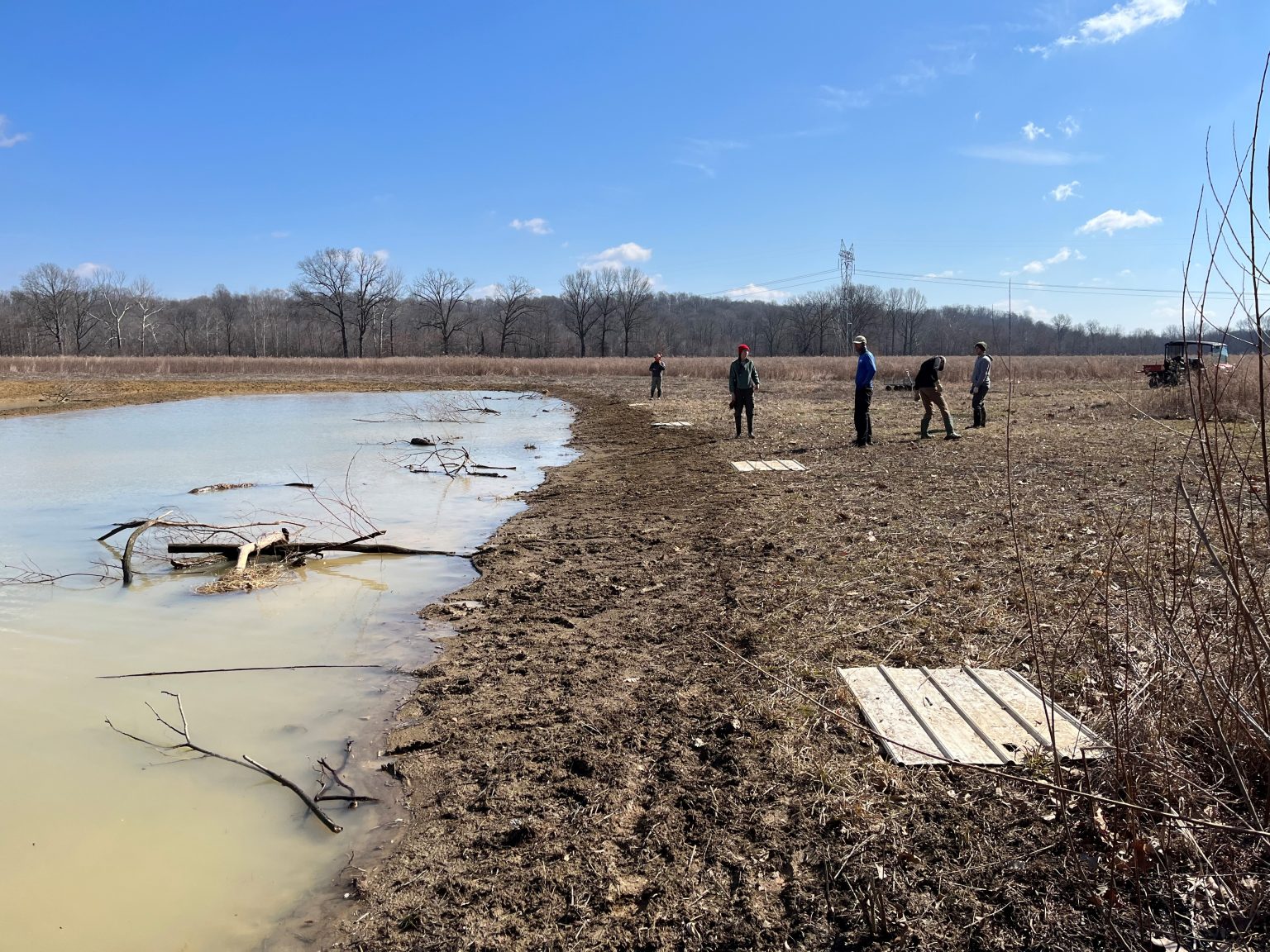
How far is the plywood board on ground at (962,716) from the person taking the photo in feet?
10.6

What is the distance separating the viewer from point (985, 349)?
1269 centimetres

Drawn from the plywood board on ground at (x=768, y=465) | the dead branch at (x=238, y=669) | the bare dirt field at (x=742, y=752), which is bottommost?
the dead branch at (x=238, y=669)

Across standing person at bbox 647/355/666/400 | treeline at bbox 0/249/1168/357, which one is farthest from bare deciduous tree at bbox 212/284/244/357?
standing person at bbox 647/355/666/400

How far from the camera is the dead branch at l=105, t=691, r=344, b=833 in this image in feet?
11.3

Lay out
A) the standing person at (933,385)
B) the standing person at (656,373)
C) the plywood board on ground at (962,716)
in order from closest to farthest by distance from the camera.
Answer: the plywood board on ground at (962,716) → the standing person at (933,385) → the standing person at (656,373)

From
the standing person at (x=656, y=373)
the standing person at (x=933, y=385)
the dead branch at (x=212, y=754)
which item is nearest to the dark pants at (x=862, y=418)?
the standing person at (x=933, y=385)

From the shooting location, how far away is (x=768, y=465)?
12.0 meters

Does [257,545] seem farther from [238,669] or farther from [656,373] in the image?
[656,373]

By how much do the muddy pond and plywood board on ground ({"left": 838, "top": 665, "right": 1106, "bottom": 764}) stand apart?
2.28 meters

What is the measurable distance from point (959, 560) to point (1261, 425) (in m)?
4.43

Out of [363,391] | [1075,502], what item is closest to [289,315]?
[363,391]

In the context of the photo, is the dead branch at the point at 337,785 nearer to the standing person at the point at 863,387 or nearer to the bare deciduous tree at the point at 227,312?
the standing person at the point at 863,387

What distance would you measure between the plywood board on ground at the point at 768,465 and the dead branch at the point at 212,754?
853 centimetres

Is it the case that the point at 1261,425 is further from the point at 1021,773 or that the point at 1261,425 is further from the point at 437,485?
the point at 437,485
